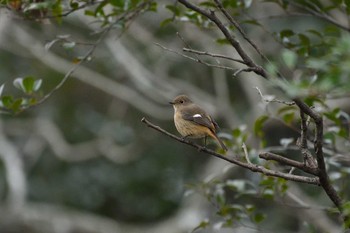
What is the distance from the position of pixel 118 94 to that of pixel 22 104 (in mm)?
5050

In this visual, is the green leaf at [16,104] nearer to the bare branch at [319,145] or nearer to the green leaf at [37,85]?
the green leaf at [37,85]

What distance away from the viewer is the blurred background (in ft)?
27.5

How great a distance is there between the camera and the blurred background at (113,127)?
8.38 metres

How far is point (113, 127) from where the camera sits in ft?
30.8

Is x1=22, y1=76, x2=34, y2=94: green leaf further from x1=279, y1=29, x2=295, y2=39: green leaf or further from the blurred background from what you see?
the blurred background

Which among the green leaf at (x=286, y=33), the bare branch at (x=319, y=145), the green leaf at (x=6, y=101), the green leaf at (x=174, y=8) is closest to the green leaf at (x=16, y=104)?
the green leaf at (x=6, y=101)

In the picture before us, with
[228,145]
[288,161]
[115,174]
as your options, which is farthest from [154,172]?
[288,161]

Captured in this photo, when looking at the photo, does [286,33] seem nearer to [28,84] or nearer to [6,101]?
[28,84]

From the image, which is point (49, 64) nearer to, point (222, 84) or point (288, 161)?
point (222, 84)

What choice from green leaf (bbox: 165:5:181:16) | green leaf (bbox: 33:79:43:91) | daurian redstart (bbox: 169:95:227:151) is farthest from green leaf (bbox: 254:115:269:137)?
green leaf (bbox: 33:79:43:91)

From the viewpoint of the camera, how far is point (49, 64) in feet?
28.8

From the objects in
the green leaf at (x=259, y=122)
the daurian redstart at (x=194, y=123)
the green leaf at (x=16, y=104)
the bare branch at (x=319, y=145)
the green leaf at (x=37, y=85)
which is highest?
→ the bare branch at (x=319, y=145)

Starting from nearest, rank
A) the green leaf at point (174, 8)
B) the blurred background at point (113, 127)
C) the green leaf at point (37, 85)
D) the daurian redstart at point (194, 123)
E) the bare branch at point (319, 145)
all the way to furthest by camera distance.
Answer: the bare branch at point (319, 145)
the green leaf at point (37, 85)
the green leaf at point (174, 8)
the daurian redstart at point (194, 123)
the blurred background at point (113, 127)

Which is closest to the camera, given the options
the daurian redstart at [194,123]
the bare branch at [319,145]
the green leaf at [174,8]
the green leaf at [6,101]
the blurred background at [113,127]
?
the bare branch at [319,145]
